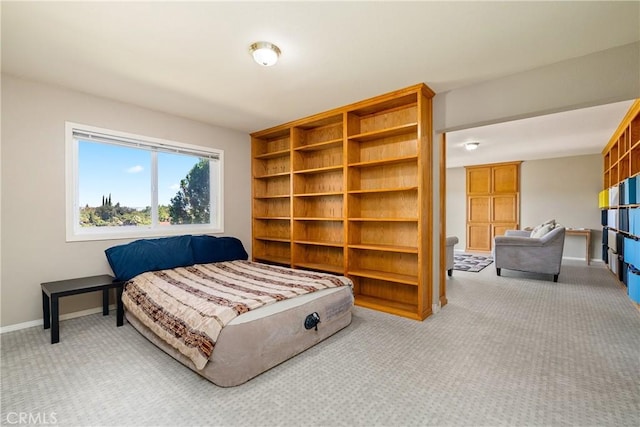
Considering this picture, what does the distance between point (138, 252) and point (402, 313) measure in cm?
291

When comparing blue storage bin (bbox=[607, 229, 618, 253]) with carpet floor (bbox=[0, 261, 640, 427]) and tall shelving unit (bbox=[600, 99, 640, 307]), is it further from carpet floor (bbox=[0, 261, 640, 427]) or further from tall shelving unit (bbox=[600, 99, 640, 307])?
carpet floor (bbox=[0, 261, 640, 427])

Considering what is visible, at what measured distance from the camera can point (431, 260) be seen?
3.12 metres

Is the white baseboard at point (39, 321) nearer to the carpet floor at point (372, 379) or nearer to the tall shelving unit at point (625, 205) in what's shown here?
the carpet floor at point (372, 379)

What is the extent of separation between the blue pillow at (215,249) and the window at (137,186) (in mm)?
351

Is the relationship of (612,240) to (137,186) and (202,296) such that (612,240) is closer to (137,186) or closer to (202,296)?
(202,296)

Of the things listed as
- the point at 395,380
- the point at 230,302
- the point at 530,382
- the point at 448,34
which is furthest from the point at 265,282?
the point at 448,34

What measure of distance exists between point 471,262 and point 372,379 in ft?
17.2

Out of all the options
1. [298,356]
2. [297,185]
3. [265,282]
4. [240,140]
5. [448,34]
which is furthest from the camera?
[240,140]

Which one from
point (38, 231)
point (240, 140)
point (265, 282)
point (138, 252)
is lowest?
point (265, 282)

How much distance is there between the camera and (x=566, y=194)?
267 inches

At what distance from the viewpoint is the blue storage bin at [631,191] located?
3.36 meters

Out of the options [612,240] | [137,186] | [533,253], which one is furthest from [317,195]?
[612,240]

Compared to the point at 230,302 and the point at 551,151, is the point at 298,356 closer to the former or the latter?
the point at 230,302

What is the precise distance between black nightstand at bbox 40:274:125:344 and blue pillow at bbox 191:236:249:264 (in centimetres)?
94
